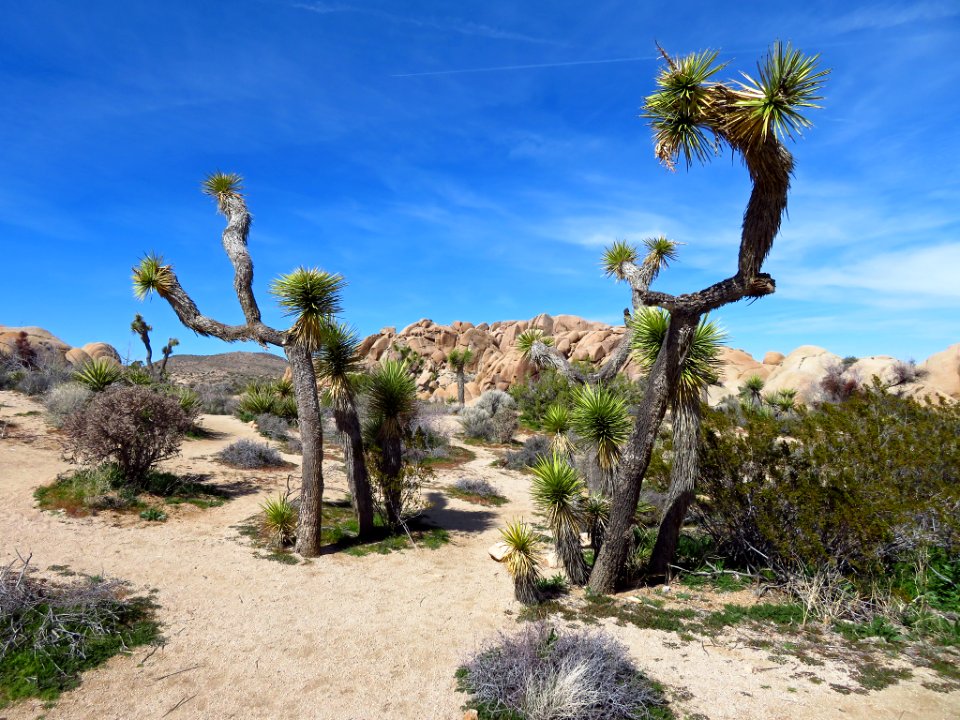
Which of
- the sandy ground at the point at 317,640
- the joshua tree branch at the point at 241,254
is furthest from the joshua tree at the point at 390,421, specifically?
the joshua tree branch at the point at 241,254

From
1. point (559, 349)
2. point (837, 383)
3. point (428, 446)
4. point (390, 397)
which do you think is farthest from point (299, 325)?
point (559, 349)

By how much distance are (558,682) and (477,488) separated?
1024cm

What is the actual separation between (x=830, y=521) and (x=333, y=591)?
7.00 meters

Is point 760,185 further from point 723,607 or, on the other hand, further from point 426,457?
point 426,457

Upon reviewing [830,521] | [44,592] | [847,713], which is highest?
[830,521]

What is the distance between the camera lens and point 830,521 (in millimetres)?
7449

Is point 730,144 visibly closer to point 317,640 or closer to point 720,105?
point 720,105

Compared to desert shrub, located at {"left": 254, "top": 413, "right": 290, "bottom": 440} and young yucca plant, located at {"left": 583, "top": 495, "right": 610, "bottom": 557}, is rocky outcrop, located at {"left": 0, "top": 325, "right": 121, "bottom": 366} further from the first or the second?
young yucca plant, located at {"left": 583, "top": 495, "right": 610, "bottom": 557}

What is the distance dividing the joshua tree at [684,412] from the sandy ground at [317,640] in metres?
1.99

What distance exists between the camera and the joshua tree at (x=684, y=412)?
789 cm

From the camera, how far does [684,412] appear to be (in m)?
7.98

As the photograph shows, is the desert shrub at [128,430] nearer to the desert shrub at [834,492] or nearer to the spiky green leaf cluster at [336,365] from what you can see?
the spiky green leaf cluster at [336,365]

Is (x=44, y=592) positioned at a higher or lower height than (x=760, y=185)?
lower

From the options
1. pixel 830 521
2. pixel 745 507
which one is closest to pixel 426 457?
pixel 745 507
